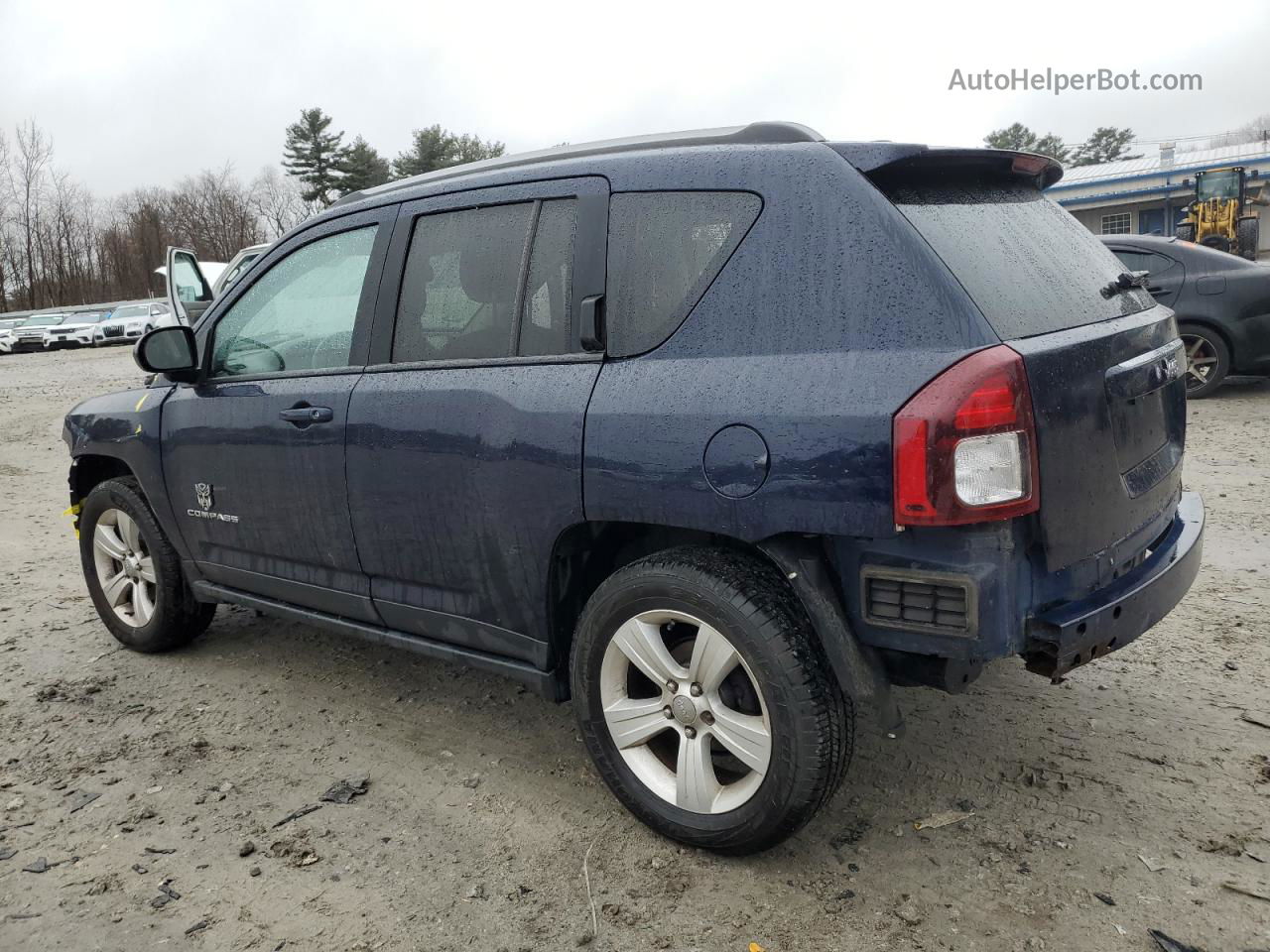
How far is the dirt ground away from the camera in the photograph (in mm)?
2562

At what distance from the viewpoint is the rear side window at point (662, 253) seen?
2.75 m

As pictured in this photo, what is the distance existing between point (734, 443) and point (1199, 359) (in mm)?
8156

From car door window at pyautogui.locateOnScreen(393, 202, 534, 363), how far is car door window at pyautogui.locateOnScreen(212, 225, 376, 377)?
0.27 m

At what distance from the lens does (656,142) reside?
3.07 meters

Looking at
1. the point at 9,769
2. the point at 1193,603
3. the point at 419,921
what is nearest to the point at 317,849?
the point at 419,921

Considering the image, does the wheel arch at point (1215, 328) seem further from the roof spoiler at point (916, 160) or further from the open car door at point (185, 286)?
the open car door at point (185, 286)

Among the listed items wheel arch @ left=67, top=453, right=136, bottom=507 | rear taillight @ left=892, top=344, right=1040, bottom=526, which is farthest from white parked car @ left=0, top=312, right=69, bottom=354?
rear taillight @ left=892, top=344, right=1040, bottom=526

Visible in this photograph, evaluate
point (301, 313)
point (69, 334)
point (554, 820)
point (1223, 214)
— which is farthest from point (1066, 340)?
point (69, 334)

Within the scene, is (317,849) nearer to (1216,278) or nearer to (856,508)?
(856,508)

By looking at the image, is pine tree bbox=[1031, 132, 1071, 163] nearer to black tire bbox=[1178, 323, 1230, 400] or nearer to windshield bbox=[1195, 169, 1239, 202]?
windshield bbox=[1195, 169, 1239, 202]

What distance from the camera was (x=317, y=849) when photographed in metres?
2.98

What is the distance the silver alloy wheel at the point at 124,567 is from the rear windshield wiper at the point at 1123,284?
155 inches

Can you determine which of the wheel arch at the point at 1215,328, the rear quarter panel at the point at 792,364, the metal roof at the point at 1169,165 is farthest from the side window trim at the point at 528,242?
the metal roof at the point at 1169,165

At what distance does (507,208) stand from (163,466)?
2050 mm
